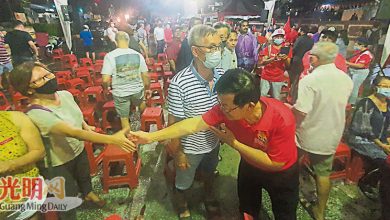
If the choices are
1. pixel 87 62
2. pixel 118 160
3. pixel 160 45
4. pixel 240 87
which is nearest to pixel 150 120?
pixel 118 160

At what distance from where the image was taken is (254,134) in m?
2.00

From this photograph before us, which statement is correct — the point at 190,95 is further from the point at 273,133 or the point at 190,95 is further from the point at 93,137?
the point at 93,137

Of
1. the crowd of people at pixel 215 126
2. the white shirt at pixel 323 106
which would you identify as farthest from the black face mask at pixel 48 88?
the white shirt at pixel 323 106

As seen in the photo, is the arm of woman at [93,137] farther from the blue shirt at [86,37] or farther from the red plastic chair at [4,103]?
the blue shirt at [86,37]

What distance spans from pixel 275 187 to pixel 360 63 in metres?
4.25

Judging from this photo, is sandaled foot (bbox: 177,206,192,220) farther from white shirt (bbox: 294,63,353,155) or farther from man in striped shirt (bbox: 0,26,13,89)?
man in striped shirt (bbox: 0,26,13,89)

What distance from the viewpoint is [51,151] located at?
7.57 feet

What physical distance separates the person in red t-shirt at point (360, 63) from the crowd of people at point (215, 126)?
1950 millimetres

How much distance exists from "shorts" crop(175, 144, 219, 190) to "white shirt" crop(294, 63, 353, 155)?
99 cm

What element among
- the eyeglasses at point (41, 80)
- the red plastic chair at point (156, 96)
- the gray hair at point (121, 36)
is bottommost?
the red plastic chair at point (156, 96)

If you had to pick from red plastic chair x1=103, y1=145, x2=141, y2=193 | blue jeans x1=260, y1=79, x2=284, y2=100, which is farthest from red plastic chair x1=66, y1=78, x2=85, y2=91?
blue jeans x1=260, y1=79, x2=284, y2=100

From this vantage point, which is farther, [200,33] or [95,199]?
[95,199]

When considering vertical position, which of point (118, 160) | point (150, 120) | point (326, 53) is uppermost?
point (326, 53)

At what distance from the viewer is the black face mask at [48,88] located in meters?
2.08
